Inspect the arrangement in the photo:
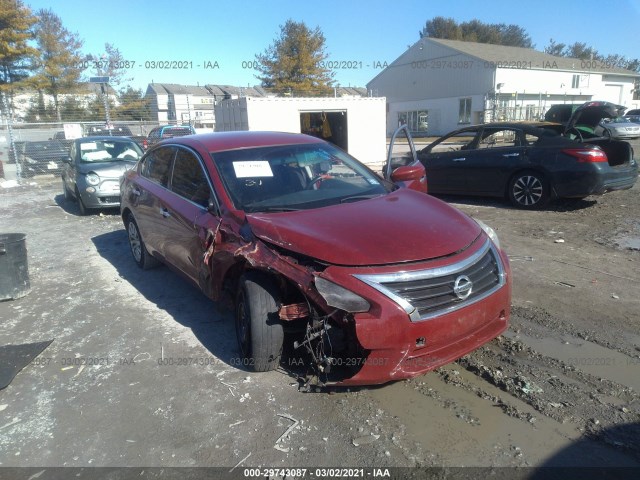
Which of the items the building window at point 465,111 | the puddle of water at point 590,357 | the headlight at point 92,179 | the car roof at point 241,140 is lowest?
the puddle of water at point 590,357

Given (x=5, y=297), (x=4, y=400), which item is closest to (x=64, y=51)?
(x=5, y=297)

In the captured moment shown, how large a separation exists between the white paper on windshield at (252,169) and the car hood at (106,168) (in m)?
6.57

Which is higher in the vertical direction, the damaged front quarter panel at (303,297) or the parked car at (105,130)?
the parked car at (105,130)

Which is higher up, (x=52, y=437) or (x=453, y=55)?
(x=453, y=55)

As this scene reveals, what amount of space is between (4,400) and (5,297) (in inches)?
88.8

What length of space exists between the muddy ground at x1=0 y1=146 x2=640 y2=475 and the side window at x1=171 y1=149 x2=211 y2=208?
973 mm

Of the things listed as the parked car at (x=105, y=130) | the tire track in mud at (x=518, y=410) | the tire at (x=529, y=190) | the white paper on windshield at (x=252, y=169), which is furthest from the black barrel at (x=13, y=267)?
the parked car at (x=105, y=130)

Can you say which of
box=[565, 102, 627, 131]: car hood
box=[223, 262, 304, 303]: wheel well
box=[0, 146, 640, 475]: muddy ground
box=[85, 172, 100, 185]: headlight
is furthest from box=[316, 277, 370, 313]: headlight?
box=[85, 172, 100, 185]: headlight

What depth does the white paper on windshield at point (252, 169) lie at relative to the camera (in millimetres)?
3980

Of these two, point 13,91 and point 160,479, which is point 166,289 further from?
point 13,91

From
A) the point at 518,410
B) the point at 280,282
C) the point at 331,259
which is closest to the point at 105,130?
the point at 280,282

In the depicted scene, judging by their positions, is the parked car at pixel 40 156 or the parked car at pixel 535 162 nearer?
the parked car at pixel 535 162

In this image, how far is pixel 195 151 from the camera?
14.3 feet

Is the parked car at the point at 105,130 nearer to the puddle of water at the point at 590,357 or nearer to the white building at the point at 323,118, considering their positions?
the white building at the point at 323,118
